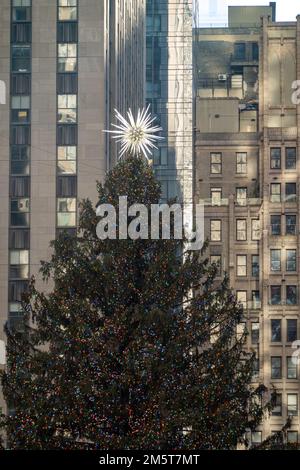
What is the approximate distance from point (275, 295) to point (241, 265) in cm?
412

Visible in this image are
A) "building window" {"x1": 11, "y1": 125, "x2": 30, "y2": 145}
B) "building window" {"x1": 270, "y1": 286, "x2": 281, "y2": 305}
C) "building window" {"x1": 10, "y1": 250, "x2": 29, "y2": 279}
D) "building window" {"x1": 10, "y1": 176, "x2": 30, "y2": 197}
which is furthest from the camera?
"building window" {"x1": 270, "y1": 286, "x2": 281, "y2": 305}

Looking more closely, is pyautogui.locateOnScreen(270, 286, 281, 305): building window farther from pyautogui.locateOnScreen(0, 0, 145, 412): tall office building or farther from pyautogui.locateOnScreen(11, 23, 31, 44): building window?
pyautogui.locateOnScreen(11, 23, 31, 44): building window

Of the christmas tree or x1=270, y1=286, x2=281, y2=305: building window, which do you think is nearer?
the christmas tree

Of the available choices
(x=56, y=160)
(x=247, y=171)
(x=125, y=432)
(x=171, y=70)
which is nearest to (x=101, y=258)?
(x=125, y=432)

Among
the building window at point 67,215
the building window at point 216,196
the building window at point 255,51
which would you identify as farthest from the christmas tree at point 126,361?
the building window at point 255,51

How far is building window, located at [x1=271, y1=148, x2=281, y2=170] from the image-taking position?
127 m

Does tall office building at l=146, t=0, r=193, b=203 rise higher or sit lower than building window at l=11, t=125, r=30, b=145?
higher

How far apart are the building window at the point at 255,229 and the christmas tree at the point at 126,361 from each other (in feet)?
258

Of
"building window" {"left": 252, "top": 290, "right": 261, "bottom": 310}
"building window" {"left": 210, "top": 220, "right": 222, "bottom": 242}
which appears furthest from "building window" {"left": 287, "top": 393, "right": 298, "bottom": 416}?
"building window" {"left": 210, "top": 220, "right": 222, "bottom": 242}

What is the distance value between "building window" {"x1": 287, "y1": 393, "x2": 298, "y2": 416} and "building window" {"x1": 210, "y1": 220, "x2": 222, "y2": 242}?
15086 millimetres

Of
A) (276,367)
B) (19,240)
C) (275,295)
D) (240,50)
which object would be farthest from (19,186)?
(240,50)

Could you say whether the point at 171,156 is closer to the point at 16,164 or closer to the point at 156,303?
→ the point at 16,164

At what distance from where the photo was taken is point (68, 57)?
87.9 metres

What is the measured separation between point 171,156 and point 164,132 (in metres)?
2.35
